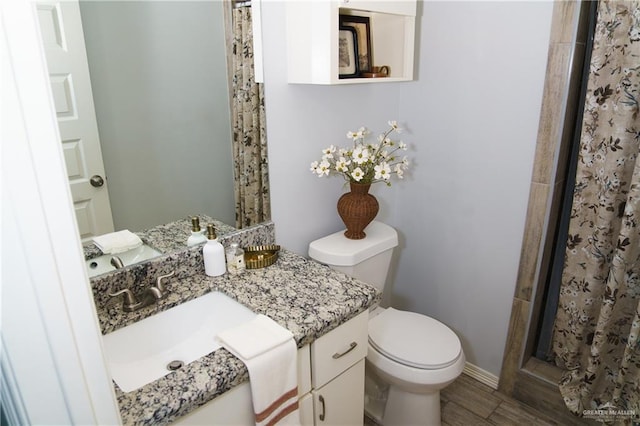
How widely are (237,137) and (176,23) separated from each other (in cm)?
43

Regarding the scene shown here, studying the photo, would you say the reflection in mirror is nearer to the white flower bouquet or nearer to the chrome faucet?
the chrome faucet

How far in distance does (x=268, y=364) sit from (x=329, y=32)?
1094 millimetres

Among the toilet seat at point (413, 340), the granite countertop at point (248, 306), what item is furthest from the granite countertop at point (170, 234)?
the toilet seat at point (413, 340)

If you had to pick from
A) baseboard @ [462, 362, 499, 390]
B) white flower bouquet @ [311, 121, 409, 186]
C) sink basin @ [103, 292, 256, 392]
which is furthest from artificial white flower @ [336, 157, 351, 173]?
baseboard @ [462, 362, 499, 390]

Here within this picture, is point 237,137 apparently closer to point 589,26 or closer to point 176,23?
point 176,23

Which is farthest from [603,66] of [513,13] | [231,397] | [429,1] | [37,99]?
[37,99]

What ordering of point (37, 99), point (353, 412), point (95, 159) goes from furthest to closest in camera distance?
point (353, 412) < point (95, 159) < point (37, 99)

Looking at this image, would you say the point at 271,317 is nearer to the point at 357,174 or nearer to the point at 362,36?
the point at 357,174

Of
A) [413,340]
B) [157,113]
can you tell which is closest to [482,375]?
[413,340]

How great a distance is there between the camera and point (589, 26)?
1.73 m

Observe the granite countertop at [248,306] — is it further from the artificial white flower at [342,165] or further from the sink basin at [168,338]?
the artificial white flower at [342,165]

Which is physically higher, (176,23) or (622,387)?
(176,23)

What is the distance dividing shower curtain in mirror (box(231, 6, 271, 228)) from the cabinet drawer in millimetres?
601

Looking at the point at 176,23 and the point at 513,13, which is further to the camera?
the point at 513,13
